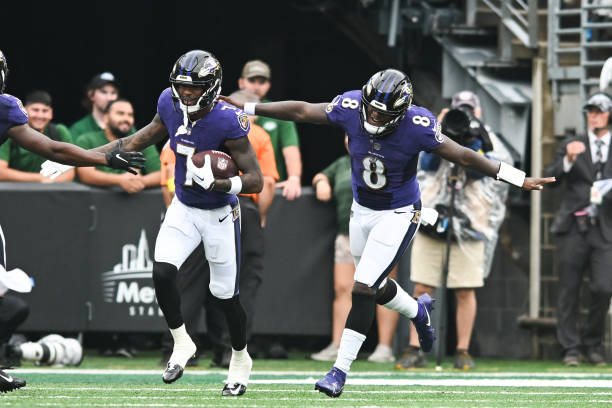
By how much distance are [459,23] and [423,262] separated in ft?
9.99

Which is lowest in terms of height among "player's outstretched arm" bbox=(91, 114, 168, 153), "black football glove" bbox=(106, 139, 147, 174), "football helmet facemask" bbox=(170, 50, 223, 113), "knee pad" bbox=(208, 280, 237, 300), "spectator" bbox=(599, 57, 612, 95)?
"knee pad" bbox=(208, 280, 237, 300)

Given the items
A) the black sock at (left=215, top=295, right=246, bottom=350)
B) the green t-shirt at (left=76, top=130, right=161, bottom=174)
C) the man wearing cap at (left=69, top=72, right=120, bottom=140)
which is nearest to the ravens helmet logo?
the black sock at (left=215, top=295, right=246, bottom=350)

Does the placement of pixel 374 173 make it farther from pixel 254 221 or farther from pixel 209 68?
pixel 254 221

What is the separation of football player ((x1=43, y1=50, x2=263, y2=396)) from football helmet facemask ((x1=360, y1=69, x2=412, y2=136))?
0.69 metres

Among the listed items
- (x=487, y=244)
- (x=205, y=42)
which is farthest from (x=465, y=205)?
(x=205, y=42)

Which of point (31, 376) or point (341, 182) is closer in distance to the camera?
point (31, 376)

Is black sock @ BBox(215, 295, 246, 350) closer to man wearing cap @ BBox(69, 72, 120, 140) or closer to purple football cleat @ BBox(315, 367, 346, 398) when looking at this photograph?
purple football cleat @ BBox(315, 367, 346, 398)

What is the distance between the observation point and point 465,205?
10641 mm

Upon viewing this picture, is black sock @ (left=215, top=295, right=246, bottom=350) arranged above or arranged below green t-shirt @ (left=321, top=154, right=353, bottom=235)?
below

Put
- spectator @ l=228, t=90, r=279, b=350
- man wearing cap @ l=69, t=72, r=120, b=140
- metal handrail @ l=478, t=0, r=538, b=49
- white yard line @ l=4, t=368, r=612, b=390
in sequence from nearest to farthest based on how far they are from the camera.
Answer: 1. white yard line @ l=4, t=368, r=612, b=390
2. spectator @ l=228, t=90, r=279, b=350
3. man wearing cap @ l=69, t=72, r=120, b=140
4. metal handrail @ l=478, t=0, r=538, b=49

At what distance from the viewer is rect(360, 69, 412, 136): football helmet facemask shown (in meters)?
7.84

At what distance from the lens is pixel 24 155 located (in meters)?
11.1

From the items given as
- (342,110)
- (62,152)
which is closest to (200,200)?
(62,152)

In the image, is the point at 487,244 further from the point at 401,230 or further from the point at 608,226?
the point at 401,230
